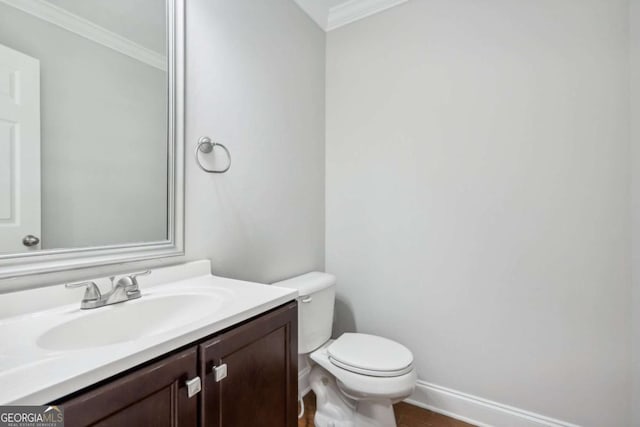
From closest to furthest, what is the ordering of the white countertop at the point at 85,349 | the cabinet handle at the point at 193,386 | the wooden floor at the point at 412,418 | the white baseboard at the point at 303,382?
1. the white countertop at the point at 85,349
2. the cabinet handle at the point at 193,386
3. the wooden floor at the point at 412,418
4. the white baseboard at the point at 303,382

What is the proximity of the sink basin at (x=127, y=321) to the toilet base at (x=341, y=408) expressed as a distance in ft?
2.79

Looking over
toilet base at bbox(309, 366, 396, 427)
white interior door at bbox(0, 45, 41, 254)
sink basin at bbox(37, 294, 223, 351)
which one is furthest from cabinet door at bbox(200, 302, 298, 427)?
white interior door at bbox(0, 45, 41, 254)

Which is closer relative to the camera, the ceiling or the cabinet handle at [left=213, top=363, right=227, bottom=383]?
the cabinet handle at [left=213, top=363, right=227, bottom=383]

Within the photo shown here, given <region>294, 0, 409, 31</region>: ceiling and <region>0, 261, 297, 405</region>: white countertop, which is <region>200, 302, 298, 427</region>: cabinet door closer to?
<region>0, 261, 297, 405</region>: white countertop

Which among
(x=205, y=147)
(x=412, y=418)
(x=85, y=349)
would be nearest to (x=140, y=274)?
(x=85, y=349)

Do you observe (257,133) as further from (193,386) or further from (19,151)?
(193,386)

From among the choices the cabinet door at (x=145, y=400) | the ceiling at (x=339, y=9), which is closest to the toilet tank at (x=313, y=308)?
Result: the cabinet door at (x=145, y=400)

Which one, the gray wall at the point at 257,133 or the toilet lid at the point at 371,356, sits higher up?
the gray wall at the point at 257,133

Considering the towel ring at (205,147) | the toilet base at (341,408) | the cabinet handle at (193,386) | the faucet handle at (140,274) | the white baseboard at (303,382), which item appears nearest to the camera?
the cabinet handle at (193,386)

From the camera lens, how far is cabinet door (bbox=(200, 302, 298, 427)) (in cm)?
72

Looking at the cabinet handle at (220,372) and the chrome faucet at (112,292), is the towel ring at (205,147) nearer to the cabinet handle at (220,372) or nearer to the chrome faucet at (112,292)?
the chrome faucet at (112,292)

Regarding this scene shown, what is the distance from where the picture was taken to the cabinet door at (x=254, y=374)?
0.72 m

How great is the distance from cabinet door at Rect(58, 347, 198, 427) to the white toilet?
79 cm

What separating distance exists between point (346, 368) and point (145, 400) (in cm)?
94
